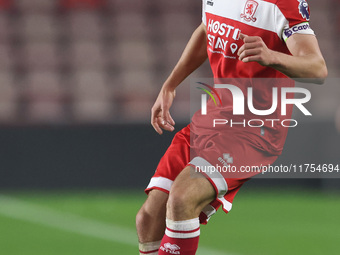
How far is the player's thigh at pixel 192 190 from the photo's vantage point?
8.37 feet

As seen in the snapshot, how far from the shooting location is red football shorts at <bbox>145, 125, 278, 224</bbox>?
104 inches

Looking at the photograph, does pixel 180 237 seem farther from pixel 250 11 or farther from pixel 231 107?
pixel 250 11

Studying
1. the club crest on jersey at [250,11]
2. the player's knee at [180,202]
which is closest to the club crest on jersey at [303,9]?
the club crest on jersey at [250,11]

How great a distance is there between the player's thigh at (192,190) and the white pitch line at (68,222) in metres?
1.91

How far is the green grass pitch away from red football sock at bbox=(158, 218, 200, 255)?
6.10 ft

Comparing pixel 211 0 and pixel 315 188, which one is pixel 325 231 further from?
pixel 211 0

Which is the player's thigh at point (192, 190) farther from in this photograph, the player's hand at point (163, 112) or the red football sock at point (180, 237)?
the player's hand at point (163, 112)

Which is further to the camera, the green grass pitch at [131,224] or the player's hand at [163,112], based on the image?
the green grass pitch at [131,224]

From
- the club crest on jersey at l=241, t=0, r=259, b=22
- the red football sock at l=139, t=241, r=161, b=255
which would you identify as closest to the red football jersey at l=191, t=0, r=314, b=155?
the club crest on jersey at l=241, t=0, r=259, b=22

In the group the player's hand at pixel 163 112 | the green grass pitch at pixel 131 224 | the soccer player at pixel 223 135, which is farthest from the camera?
the green grass pitch at pixel 131 224

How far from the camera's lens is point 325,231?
5.41 meters

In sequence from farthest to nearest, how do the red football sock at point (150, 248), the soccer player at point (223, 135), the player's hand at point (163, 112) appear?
the player's hand at point (163, 112) < the red football sock at point (150, 248) < the soccer player at point (223, 135)

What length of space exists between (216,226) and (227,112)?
288 centimetres

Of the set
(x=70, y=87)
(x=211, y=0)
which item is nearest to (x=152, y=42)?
(x=70, y=87)
